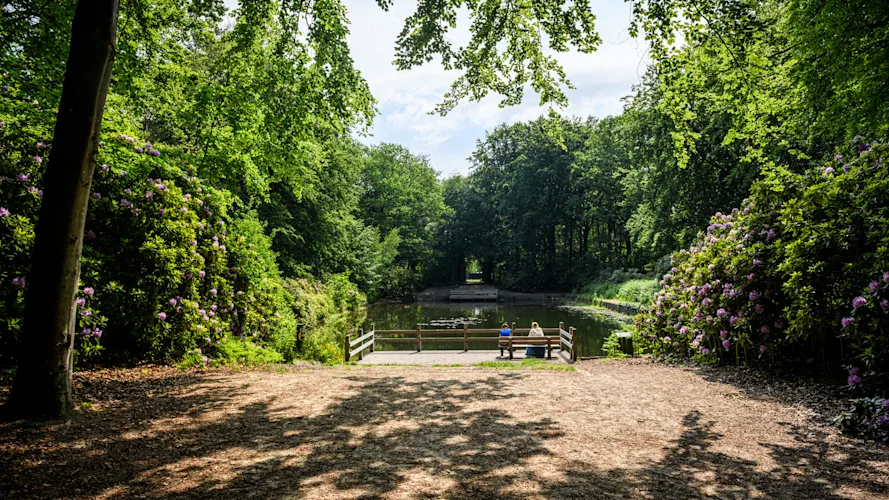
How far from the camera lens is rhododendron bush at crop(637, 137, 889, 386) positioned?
6.05m

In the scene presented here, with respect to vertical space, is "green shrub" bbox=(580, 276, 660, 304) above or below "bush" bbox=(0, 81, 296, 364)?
below

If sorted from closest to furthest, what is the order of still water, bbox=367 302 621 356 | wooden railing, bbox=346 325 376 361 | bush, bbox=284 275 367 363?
1. wooden railing, bbox=346 325 376 361
2. bush, bbox=284 275 367 363
3. still water, bbox=367 302 621 356

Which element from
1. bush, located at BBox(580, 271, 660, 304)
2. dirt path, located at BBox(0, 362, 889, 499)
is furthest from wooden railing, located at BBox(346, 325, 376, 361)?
bush, located at BBox(580, 271, 660, 304)

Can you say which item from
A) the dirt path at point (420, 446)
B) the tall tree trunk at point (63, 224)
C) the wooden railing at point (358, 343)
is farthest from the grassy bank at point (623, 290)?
the tall tree trunk at point (63, 224)

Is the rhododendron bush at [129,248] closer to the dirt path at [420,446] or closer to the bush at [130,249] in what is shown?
the bush at [130,249]

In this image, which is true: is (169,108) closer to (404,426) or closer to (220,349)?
(220,349)

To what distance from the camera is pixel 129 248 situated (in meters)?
8.30

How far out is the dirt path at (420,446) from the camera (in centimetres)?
Answer: 365

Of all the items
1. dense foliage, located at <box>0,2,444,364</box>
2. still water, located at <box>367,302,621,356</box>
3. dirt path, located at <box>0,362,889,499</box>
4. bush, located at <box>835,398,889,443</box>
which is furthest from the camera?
still water, located at <box>367,302,621,356</box>

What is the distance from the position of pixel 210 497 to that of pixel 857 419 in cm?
604

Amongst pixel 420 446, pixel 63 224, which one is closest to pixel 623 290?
pixel 420 446

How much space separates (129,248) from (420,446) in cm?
639

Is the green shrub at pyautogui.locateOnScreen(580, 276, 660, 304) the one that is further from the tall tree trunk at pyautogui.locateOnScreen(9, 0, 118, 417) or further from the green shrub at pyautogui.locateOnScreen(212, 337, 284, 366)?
the tall tree trunk at pyautogui.locateOnScreen(9, 0, 118, 417)

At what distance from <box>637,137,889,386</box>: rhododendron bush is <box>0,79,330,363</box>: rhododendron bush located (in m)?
9.45
